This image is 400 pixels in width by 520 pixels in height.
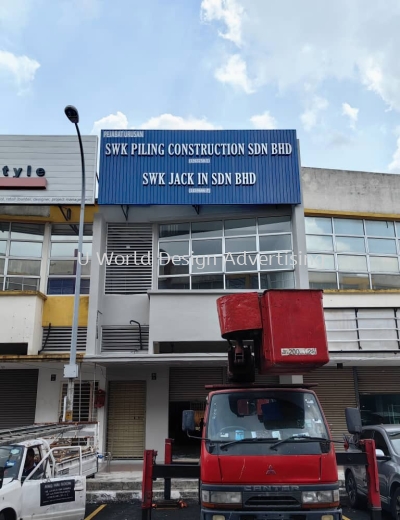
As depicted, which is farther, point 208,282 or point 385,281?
point 385,281

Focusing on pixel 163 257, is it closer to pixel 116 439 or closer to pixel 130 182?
pixel 130 182

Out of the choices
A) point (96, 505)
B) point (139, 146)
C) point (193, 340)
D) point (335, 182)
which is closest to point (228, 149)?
point (139, 146)

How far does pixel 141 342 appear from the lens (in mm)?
14945

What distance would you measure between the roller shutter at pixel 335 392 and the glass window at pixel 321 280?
293cm

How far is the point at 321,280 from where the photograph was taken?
51.2ft

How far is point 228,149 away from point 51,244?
276 inches

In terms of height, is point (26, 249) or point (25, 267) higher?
point (26, 249)

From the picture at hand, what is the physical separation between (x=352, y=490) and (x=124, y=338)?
8325 millimetres

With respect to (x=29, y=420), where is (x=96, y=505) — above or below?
below

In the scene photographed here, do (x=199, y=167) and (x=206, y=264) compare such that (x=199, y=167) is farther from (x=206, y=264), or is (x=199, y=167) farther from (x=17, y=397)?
(x=17, y=397)

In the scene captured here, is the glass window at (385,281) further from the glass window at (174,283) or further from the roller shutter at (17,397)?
the roller shutter at (17,397)

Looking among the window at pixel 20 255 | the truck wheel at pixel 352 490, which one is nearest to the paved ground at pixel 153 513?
the truck wheel at pixel 352 490

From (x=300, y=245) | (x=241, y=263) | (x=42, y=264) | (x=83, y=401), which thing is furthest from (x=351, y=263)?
(x=42, y=264)

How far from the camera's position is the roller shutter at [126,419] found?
14719 millimetres
